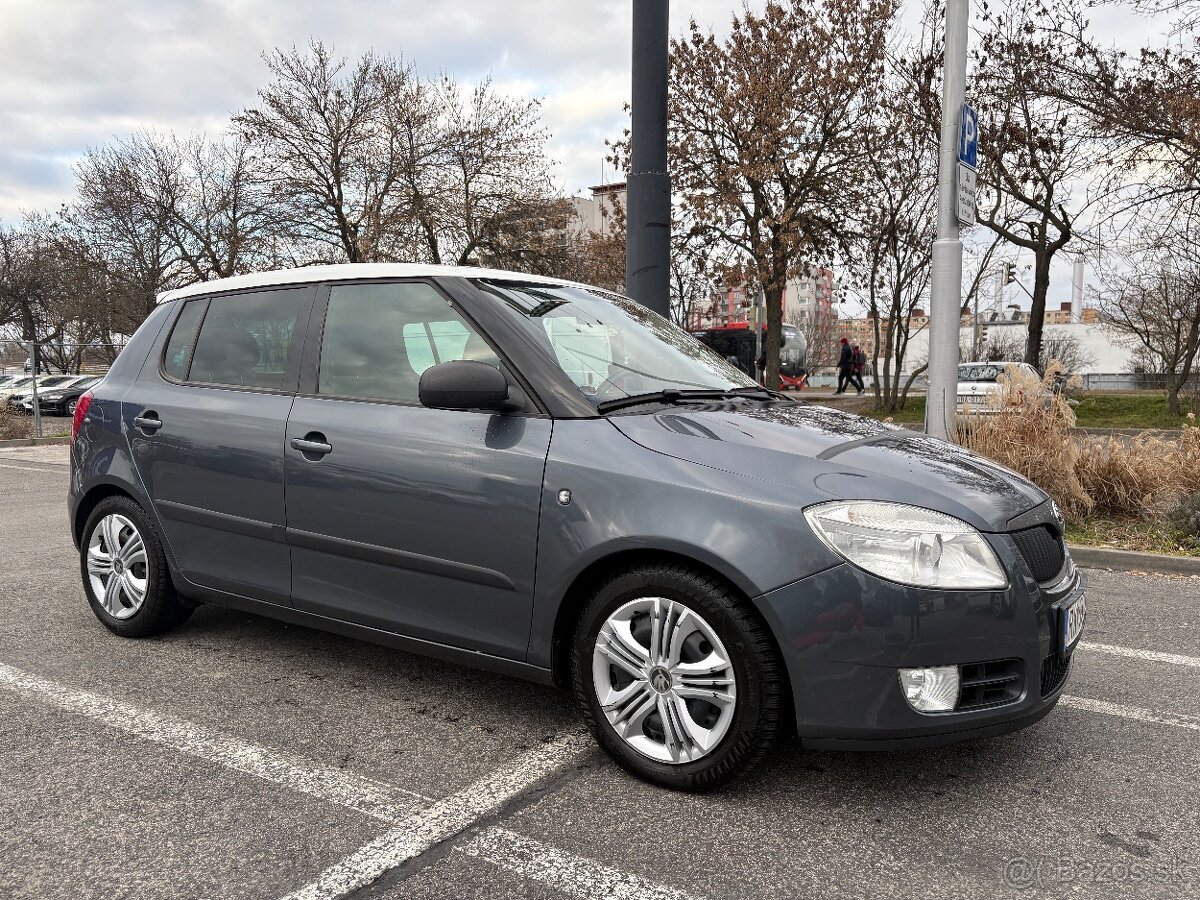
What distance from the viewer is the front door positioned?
2930mm

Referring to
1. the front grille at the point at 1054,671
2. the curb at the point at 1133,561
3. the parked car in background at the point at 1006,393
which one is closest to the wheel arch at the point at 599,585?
the front grille at the point at 1054,671

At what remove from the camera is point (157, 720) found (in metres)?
3.22

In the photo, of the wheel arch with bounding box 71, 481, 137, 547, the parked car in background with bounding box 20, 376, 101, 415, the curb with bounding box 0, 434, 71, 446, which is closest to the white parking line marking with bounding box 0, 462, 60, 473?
the curb with bounding box 0, 434, 71, 446

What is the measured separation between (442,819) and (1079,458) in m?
6.12

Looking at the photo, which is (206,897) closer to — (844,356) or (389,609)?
(389,609)

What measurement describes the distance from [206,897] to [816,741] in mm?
1595

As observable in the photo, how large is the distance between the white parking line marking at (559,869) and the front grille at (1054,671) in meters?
1.21

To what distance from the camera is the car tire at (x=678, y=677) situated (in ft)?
8.30

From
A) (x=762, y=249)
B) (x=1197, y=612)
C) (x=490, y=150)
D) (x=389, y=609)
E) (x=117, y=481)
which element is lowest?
(x=1197, y=612)

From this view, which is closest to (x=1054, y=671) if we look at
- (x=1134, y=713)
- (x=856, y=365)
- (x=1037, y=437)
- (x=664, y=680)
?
(x=1134, y=713)

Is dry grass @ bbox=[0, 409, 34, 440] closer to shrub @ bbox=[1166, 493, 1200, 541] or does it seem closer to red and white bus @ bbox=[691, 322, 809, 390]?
shrub @ bbox=[1166, 493, 1200, 541]

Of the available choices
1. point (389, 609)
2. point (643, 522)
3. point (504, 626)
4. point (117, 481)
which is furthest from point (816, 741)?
point (117, 481)

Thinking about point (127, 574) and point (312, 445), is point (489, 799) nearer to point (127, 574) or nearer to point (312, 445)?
point (312, 445)

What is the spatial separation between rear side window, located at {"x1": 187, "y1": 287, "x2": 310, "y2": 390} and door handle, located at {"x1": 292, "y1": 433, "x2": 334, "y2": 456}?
35 centimetres
